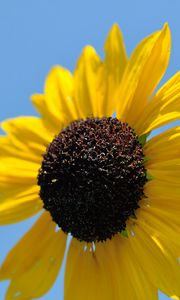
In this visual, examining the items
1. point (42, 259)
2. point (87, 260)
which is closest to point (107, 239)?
point (87, 260)

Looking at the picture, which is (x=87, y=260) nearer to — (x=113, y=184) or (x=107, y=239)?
(x=107, y=239)

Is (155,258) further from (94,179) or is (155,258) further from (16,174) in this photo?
(16,174)

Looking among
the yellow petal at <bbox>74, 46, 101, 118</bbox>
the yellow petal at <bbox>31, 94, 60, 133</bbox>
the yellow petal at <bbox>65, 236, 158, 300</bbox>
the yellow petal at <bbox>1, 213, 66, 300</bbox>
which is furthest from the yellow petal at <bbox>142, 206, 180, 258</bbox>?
the yellow petal at <bbox>31, 94, 60, 133</bbox>

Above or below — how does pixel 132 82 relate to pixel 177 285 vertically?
above

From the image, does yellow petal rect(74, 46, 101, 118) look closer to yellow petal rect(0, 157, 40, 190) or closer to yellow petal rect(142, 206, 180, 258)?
yellow petal rect(0, 157, 40, 190)

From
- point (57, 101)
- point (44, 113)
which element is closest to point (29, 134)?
point (44, 113)

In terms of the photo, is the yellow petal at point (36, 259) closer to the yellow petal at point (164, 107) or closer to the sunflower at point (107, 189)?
the sunflower at point (107, 189)
